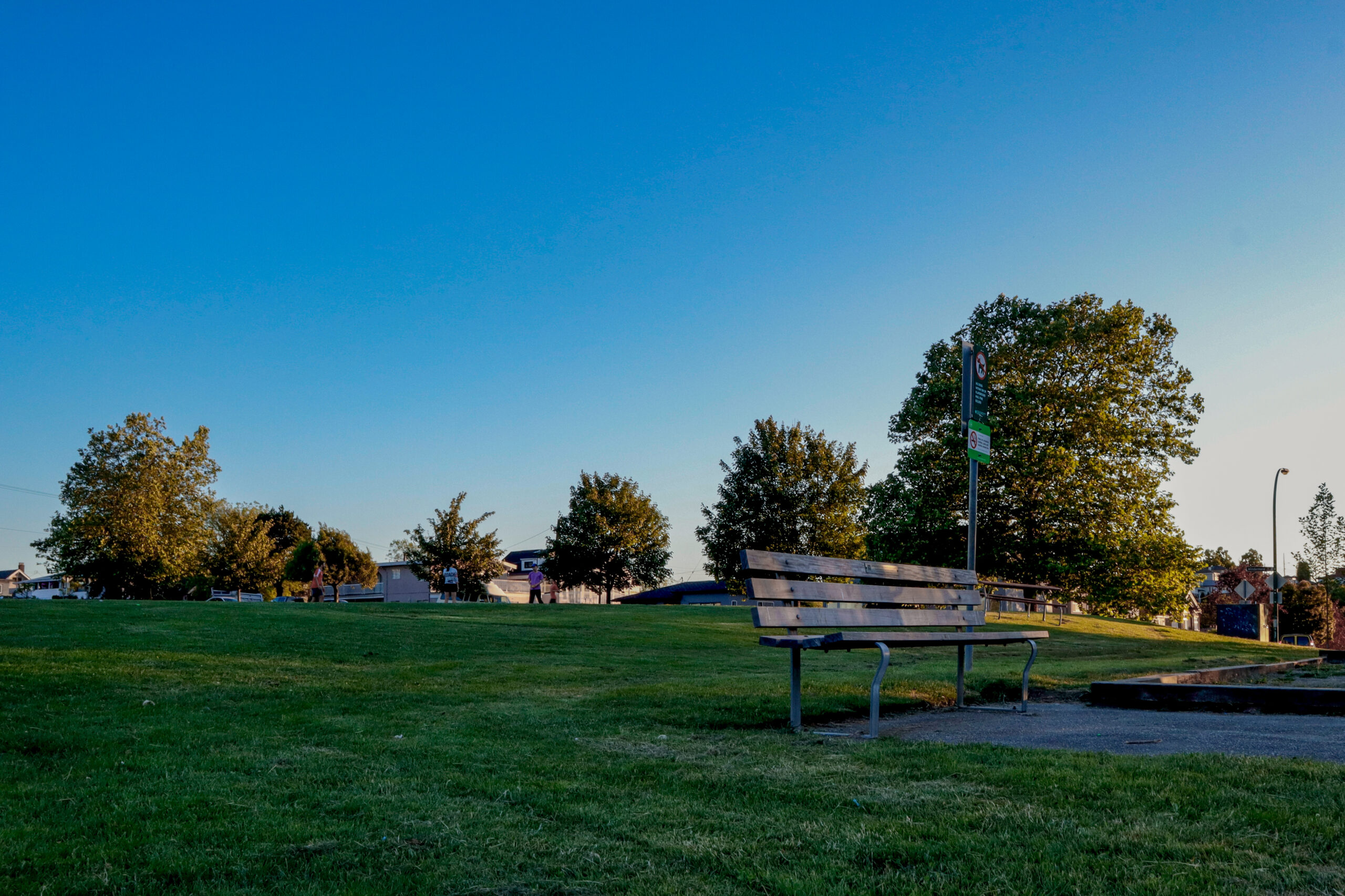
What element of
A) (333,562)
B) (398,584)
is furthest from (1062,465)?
(398,584)

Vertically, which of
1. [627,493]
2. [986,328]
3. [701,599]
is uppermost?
[986,328]

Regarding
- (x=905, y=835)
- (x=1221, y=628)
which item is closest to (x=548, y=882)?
(x=905, y=835)

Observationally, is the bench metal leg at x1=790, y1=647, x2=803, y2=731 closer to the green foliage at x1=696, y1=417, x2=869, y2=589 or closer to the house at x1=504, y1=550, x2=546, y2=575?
the green foliage at x1=696, y1=417, x2=869, y2=589

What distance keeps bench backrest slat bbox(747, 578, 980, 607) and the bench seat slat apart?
31cm

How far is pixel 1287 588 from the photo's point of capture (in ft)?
197

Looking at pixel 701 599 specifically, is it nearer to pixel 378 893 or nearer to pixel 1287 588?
pixel 1287 588

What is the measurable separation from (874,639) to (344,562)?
63776 millimetres

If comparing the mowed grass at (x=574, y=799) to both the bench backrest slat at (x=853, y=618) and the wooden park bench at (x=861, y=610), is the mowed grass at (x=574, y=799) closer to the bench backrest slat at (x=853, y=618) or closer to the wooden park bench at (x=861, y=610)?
the wooden park bench at (x=861, y=610)

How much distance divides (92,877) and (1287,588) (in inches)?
2775

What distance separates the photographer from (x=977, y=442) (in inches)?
382

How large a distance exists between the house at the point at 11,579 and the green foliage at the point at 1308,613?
127 m

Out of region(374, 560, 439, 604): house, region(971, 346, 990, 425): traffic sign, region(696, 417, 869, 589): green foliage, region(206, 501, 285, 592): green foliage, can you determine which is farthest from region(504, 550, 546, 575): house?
region(971, 346, 990, 425): traffic sign

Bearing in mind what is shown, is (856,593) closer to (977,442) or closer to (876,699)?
(876,699)

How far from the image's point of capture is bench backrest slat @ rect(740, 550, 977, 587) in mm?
6574
